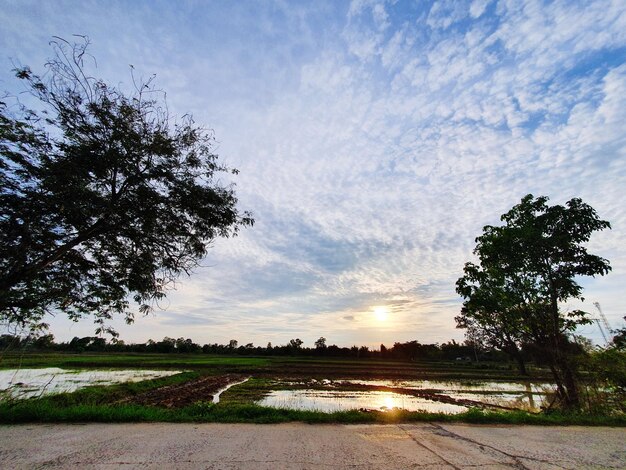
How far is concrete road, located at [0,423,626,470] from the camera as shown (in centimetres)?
448

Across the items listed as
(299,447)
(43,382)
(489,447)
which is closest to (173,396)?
(43,382)

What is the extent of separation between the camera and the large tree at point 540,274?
10.5m

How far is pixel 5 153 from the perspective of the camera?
21.1 ft

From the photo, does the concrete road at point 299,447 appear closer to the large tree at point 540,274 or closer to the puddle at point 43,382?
the large tree at point 540,274

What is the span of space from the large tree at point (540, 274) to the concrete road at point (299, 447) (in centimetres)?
445

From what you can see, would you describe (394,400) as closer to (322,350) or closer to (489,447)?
(489,447)

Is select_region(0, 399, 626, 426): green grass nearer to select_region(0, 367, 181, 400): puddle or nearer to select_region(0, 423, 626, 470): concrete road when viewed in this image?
select_region(0, 423, 626, 470): concrete road

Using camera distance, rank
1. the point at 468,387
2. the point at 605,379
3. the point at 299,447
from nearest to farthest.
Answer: the point at 299,447 → the point at 605,379 → the point at 468,387

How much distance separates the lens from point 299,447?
17.1ft

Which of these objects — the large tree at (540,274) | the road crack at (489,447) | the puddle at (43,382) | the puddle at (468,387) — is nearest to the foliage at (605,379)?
the large tree at (540,274)

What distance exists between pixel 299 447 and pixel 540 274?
10.5 meters

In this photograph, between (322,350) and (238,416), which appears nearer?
(238,416)

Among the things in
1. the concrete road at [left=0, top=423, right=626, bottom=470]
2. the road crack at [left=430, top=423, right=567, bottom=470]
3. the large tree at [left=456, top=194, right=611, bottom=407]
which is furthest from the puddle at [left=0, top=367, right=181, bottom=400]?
the large tree at [left=456, top=194, right=611, bottom=407]

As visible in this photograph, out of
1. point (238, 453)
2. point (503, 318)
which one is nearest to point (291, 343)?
point (503, 318)
